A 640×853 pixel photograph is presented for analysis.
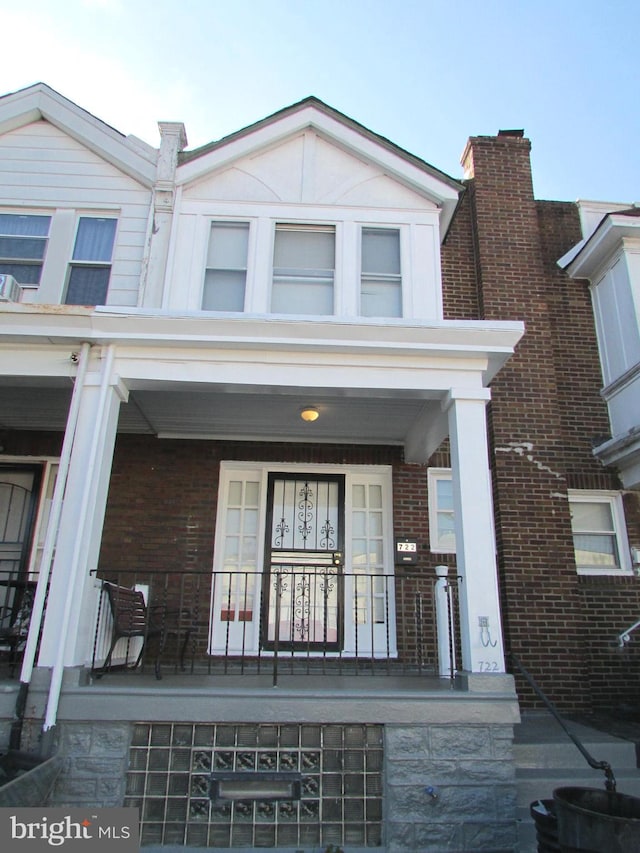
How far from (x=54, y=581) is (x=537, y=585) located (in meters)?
5.12

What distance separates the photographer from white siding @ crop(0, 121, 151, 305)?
6.40 metres

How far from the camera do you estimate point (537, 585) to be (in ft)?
22.8

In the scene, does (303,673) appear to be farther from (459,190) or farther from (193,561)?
(459,190)

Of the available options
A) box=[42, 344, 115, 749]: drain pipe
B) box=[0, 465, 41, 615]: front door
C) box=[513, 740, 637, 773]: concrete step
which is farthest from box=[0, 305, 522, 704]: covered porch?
box=[513, 740, 637, 773]: concrete step

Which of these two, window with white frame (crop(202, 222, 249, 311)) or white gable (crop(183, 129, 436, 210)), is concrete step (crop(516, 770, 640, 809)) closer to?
window with white frame (crop(202, 222, 249, 311))

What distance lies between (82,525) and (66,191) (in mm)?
4050

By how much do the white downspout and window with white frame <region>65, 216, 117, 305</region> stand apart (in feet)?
4.53

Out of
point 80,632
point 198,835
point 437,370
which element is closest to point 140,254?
point 437,370

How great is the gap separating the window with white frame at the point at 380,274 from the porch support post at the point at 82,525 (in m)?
2.74

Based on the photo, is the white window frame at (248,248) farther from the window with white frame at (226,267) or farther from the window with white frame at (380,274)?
the window with white frame at (380,274)

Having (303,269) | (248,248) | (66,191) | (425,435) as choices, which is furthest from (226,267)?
(425,435)

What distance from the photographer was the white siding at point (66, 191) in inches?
252

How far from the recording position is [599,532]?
745 cm

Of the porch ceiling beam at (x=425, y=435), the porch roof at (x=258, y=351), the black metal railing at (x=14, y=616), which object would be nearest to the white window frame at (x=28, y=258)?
the porch roof at (x=258, y=351)
